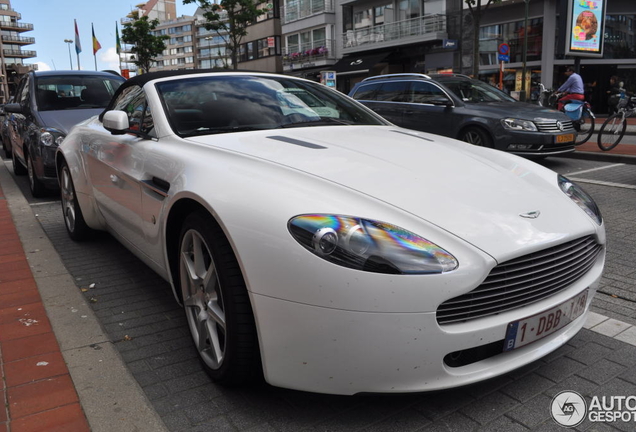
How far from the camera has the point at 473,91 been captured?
9.87 m

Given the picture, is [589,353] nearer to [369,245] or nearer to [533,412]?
[533,412]

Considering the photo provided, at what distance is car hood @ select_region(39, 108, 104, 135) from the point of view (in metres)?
6.84

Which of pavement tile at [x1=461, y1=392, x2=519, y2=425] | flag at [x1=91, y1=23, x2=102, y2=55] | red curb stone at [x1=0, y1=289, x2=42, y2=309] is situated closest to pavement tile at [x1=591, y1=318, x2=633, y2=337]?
pavement tile at [x1=461, y1=392, x2=519, y2=425]

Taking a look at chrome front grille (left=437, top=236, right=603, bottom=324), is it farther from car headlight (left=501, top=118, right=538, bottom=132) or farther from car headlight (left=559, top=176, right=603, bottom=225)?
car headlight (left=501, top=118, right=538, bottom=132)

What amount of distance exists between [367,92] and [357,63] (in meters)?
22.9

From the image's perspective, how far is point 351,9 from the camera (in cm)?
3494

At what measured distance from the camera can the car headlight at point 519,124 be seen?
28.4 ft

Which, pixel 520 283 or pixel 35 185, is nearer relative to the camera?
pixel 520 283

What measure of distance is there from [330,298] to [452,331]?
1.46 feet

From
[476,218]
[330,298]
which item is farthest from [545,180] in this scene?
[330,298]

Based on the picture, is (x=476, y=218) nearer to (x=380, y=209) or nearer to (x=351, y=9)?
(x=380, y=209)

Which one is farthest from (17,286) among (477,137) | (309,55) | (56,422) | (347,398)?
(309,55)

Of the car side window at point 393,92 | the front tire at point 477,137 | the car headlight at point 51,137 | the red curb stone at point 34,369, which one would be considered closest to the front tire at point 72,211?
the car headlight at point 51,137

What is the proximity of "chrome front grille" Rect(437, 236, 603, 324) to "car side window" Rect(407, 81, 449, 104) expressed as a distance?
7764mm
